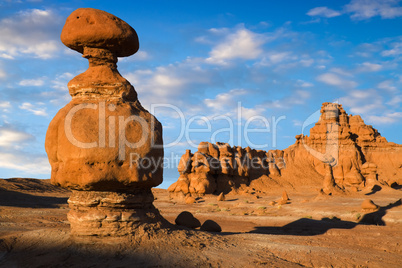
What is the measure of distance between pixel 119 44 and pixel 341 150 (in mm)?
37433

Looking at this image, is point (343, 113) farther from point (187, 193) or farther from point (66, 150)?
point (66, 150)

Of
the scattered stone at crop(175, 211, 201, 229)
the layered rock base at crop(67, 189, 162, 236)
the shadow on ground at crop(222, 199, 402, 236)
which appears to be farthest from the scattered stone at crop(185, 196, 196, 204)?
the layered rock base at crop(67, 189, 162, 236)

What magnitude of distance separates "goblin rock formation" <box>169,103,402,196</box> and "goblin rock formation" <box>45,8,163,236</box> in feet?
74.1

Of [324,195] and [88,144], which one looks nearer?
[88,144]

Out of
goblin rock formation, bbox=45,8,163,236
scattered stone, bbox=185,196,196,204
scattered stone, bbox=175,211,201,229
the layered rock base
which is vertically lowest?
scattered stone, bbox=185,196,196,204

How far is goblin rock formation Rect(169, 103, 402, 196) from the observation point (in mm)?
32031

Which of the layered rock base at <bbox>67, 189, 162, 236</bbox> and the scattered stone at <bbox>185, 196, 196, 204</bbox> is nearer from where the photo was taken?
the layered rock base at <bbox>67, 189, 162, 236</bbox>

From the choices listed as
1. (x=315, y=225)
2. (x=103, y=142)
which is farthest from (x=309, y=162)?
(x=103, y=142)

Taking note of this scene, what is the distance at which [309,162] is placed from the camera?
41000mm

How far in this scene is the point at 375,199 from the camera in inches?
956

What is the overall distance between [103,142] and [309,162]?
122 feet

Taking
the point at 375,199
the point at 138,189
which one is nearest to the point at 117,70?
the point at 138,189

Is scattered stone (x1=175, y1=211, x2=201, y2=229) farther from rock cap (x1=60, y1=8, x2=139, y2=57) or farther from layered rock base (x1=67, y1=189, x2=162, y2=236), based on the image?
rock cap (x1=60, y1=8, x2=139, y2=57)
